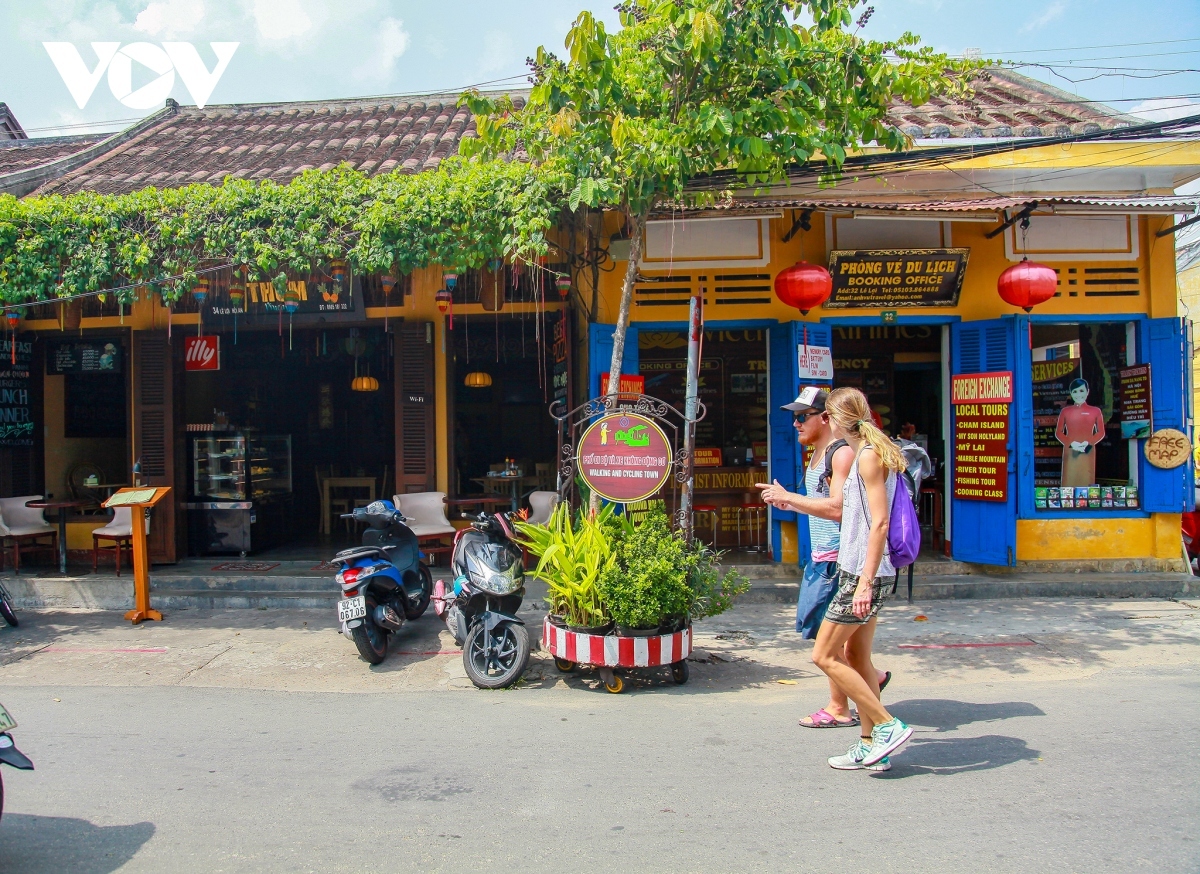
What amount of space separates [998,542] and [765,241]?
4.12 m

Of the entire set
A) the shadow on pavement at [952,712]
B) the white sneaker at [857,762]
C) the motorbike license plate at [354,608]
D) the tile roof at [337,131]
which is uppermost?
the tile roof at [337,131]

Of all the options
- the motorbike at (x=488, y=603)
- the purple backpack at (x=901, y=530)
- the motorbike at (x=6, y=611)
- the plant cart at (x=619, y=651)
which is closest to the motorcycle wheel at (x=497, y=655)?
the motorbike at (x=488, y=603)

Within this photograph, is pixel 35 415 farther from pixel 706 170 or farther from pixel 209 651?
pixel 706 170

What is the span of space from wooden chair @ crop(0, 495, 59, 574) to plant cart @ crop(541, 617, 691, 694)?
729 centimetres

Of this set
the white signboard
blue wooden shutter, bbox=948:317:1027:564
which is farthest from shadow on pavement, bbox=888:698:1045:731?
the white signboard

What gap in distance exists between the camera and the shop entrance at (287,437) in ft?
33.8

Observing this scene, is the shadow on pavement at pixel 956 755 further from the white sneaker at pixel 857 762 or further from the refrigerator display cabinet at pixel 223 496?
the refrigerator display cabinet at pixel 223 496

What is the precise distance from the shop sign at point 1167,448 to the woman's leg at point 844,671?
663 centimetres

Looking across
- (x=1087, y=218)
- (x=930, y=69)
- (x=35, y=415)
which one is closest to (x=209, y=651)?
(x=35, y=415)

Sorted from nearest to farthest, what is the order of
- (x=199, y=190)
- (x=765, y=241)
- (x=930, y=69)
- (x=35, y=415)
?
1. (x=930, y=69)
2. (x=199, y=190)
3. (x=765, y=241)
4. (x=35, y=415)

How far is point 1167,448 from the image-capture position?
8906 mm

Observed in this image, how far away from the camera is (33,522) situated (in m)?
9.87

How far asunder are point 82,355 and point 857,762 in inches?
417

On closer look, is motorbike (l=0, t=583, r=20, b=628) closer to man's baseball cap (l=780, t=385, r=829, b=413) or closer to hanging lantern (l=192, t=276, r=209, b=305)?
hanging lantern (l=192, t=276, r=209, b=305)
